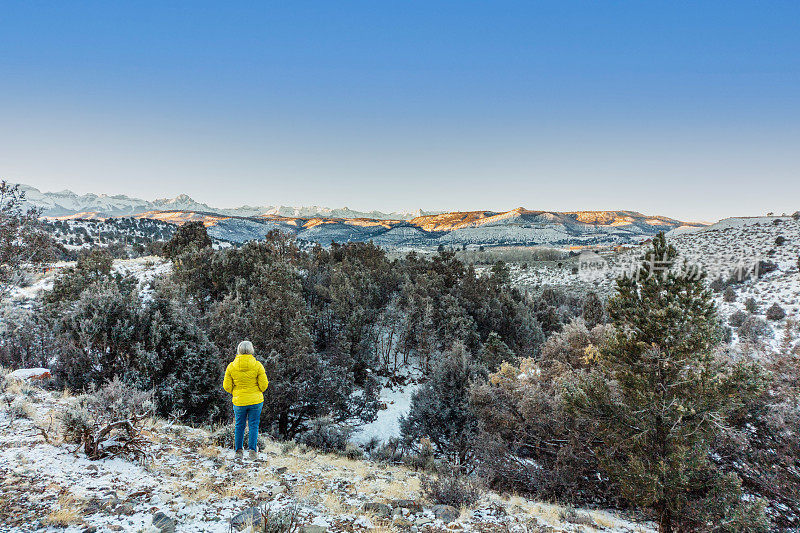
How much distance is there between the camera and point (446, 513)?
17.8 ft

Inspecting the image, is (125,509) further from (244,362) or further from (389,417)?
(389,417)

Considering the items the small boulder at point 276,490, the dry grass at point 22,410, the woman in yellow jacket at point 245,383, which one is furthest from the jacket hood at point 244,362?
the dry grass at point 22,410

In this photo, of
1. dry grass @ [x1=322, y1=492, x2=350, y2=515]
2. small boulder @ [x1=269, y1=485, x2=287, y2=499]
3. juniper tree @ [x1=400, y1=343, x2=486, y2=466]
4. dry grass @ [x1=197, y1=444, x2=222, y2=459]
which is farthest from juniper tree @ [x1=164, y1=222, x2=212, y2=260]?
dry grass @ [x1=322, y1=492, x2=350, y2=515]

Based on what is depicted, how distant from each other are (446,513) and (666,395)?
575 centimetres

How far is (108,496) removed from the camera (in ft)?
14.8

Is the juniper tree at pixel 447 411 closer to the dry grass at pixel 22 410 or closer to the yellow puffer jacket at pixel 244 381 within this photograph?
the yellow puffer jacket at pixel 244 381

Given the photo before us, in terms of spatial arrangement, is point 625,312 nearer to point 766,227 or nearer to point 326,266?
point 326,266

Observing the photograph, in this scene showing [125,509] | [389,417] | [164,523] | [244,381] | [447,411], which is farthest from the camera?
[389,417]

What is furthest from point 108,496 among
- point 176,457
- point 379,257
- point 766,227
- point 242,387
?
point 766,227

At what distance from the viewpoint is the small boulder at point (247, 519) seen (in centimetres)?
416

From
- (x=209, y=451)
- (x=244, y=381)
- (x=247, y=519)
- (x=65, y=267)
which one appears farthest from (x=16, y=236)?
(x=65, y=267)

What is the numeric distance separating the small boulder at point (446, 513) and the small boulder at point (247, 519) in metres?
2.60

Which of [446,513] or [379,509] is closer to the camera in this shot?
[379,509]

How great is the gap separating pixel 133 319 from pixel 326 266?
58.2ft
